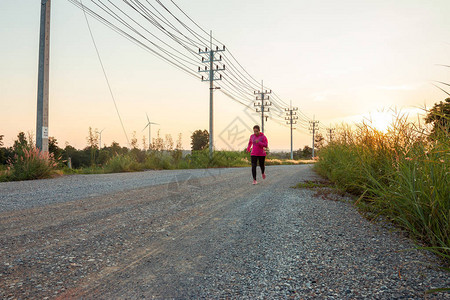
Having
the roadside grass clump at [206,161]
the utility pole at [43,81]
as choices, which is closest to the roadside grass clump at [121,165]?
the utility pole at [43,81]

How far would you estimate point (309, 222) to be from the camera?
4.31 m

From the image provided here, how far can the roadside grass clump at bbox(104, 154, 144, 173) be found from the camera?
15180mm

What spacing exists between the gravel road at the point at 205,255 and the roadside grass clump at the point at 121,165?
32.4 feet

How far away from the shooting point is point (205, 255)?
304 centimetres

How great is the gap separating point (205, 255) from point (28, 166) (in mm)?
10747

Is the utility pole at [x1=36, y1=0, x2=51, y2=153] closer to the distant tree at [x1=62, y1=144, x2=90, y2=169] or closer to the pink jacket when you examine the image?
the pink jacket

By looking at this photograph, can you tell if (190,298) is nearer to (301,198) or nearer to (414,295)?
(414,295)

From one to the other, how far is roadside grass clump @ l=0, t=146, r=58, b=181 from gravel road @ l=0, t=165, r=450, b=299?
6.29 meters

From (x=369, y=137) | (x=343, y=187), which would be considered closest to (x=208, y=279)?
(x=369, y=137)

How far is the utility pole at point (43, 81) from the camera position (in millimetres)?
12297

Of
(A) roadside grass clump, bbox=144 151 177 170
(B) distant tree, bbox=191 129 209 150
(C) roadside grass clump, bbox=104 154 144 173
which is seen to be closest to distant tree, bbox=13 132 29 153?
(C) roadside grass clump, bbox=104 154 144 173

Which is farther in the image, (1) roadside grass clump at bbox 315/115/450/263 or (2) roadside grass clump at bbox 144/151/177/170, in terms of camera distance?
(2) roadside grass clump at bbox 144/151/177/170

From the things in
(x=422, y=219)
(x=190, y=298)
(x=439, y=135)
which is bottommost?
(x=190, y=298)

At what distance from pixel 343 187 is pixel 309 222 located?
312 cm
